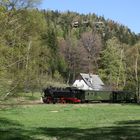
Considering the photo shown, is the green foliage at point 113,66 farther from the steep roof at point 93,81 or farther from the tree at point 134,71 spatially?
the tree at point 134,71

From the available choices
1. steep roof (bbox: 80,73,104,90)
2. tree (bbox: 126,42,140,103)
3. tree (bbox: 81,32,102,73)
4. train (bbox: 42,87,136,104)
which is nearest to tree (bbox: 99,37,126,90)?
steep roof (bbox: 80,73,104,90)

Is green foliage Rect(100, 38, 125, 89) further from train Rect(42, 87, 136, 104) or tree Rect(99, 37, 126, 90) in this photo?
train Rect(42, 87, 136, 104)

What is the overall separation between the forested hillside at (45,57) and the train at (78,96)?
2203 millimetres

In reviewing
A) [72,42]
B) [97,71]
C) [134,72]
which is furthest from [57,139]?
[72,42]

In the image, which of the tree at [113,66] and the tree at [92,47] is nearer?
the tree at [113,66]

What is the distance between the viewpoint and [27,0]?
3253 centimetres

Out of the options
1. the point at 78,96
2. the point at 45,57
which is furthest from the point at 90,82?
the point at 45,57

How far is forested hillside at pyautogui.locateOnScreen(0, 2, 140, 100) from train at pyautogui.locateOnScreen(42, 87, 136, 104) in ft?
7.23

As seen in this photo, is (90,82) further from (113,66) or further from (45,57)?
(45,57)

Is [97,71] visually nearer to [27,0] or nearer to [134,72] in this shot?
[134,72]

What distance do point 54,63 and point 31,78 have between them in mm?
118881

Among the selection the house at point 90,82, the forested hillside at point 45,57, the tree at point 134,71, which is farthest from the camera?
the house at point 90,82

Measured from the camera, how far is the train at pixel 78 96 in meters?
67.0

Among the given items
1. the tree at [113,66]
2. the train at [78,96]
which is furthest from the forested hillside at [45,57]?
the train at [78,96]
